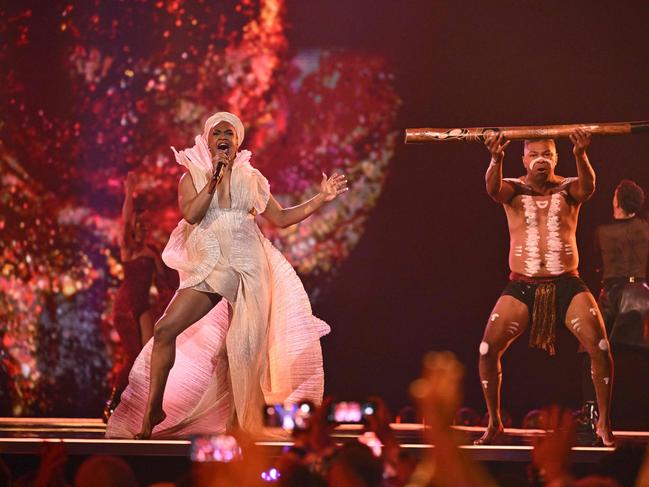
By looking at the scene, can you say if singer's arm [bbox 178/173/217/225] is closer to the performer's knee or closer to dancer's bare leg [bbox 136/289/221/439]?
dancer's bare leg [bbox 136/289/221/439]

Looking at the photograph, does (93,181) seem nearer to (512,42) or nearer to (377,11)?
(377,11)

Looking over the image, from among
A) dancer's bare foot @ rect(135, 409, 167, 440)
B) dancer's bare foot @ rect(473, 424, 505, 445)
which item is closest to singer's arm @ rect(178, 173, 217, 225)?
dancer's bare foot @ rect(135, 409, 167, 440)

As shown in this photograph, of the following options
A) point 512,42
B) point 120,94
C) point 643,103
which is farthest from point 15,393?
point 643,103

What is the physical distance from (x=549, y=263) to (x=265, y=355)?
184cm

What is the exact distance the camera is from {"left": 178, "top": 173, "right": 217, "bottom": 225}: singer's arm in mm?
6613

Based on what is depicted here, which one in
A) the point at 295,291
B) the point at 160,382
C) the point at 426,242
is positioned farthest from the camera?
the point at 426,242

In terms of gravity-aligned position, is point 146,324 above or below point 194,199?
below

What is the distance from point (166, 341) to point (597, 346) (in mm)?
2539

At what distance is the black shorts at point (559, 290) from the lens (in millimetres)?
6918

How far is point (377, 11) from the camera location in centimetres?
1003

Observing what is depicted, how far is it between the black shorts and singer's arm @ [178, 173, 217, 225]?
194cm

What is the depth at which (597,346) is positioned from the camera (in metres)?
6.75

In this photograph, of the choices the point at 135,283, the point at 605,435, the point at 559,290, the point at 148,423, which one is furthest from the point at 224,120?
the point at 605,435

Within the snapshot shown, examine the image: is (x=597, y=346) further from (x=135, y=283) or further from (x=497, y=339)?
(x=135, y=283)
